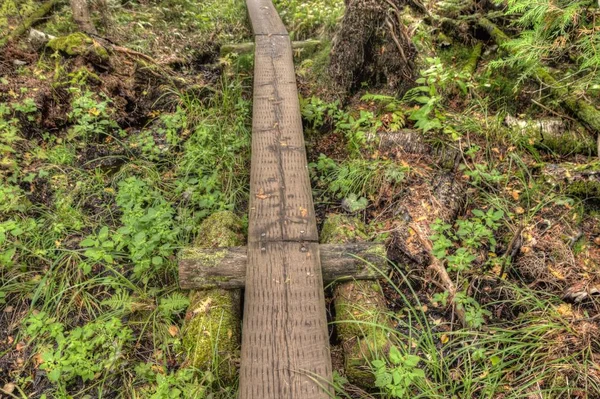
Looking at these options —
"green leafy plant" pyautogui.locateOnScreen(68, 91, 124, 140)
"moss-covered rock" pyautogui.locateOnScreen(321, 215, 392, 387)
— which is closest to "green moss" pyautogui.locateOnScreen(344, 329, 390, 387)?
"moss-covered rock" pyautogui.locateOnScreen(321, 215, 392, 387)

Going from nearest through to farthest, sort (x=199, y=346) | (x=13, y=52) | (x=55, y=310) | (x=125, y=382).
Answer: (x=199, y=346) < (x=125, y=382) < (x=55, y=310) < (x=13, y=52)

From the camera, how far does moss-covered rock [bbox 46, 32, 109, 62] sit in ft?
15.3

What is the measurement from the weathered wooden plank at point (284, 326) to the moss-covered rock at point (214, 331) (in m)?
0.27

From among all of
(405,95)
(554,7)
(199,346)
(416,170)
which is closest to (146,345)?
(199,346)

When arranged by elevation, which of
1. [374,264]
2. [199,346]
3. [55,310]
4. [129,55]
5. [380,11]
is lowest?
[55,310]

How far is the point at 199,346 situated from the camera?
2.11 metres

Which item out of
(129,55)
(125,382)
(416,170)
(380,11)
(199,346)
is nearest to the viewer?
(199,346)

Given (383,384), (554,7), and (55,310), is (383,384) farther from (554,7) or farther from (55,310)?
(554,7)

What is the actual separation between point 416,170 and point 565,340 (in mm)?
1675

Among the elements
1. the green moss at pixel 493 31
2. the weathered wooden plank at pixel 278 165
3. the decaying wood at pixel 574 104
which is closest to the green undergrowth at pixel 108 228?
the weathered wooden plank at pixel 278 165

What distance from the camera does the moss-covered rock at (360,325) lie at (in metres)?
2.05

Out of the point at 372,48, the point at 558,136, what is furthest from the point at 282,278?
the point at 558,136

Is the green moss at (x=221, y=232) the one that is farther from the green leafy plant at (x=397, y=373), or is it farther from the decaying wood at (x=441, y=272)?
the decaying wood at (x=441, y=272)

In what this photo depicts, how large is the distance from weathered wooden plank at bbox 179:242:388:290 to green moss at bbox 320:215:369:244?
0.81ft
